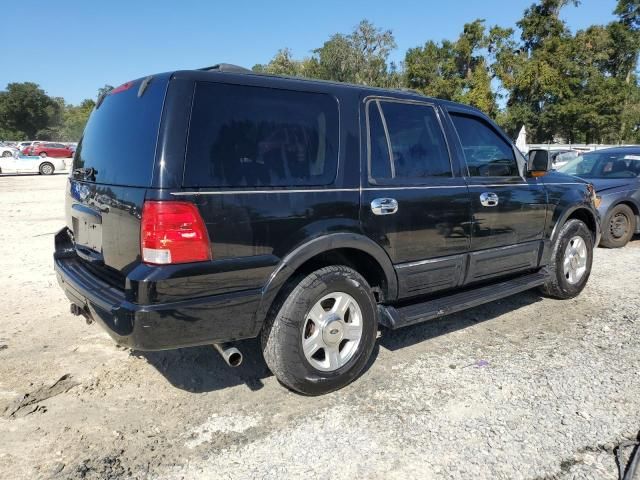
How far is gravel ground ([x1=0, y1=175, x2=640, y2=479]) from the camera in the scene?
8.64 feet

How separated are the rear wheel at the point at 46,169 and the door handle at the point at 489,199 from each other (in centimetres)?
2797

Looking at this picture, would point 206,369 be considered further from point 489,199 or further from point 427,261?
point 489,199

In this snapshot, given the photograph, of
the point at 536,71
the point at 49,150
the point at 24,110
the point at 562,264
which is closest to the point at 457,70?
the point at 536,71

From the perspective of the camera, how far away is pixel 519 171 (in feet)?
15.3

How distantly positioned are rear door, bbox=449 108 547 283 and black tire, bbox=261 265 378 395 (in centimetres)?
134

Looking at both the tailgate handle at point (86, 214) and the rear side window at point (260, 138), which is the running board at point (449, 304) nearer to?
the rear side window at point (260, 138)

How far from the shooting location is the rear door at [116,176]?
2.77 meters

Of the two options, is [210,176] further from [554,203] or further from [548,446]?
[554,203]

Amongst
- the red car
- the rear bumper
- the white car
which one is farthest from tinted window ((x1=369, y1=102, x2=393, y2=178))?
the red car

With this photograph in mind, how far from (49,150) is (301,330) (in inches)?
1453

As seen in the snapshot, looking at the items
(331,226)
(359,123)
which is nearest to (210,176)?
(331,226)

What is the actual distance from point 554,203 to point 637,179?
466 cm

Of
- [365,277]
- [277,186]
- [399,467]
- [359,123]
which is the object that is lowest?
[399,467]

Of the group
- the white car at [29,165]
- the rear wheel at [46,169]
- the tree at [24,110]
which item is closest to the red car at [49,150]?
the white car at [29,165]
